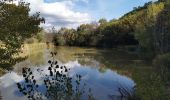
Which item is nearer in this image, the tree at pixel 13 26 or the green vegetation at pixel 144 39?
the green vegetation at pixel 144 39

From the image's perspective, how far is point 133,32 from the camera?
284 ft

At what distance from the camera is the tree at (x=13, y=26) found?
13495 millimetres

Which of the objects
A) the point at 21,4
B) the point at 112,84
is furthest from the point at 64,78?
the point at 112,84

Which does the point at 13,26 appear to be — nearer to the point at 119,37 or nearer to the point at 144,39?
the point at 144,39

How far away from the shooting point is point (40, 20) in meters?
14.5

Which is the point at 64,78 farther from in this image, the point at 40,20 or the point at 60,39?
the point at 60,39

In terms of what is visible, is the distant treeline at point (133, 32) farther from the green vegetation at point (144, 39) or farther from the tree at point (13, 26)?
the tree at point (13, 26)

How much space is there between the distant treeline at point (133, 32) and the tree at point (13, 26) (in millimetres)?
34844

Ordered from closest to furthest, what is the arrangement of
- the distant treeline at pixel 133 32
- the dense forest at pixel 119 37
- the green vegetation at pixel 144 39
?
1. the green vegetation at pixel 144 39
2. the dense forest at pixel 119 37
3. the distant treeline at pixel 133 32

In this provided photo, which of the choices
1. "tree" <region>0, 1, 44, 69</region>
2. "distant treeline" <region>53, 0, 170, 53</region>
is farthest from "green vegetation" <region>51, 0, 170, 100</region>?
"tree" <region>0, 1, 44, 69</region>

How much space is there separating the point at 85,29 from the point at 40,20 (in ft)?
367

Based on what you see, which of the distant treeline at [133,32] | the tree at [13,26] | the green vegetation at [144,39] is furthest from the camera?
the distant treeline at [133,32]

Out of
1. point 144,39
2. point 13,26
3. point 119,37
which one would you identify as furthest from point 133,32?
point 13,26

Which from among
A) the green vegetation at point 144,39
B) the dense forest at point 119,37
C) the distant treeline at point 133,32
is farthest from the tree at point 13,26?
the distant treeline at point 133,32
